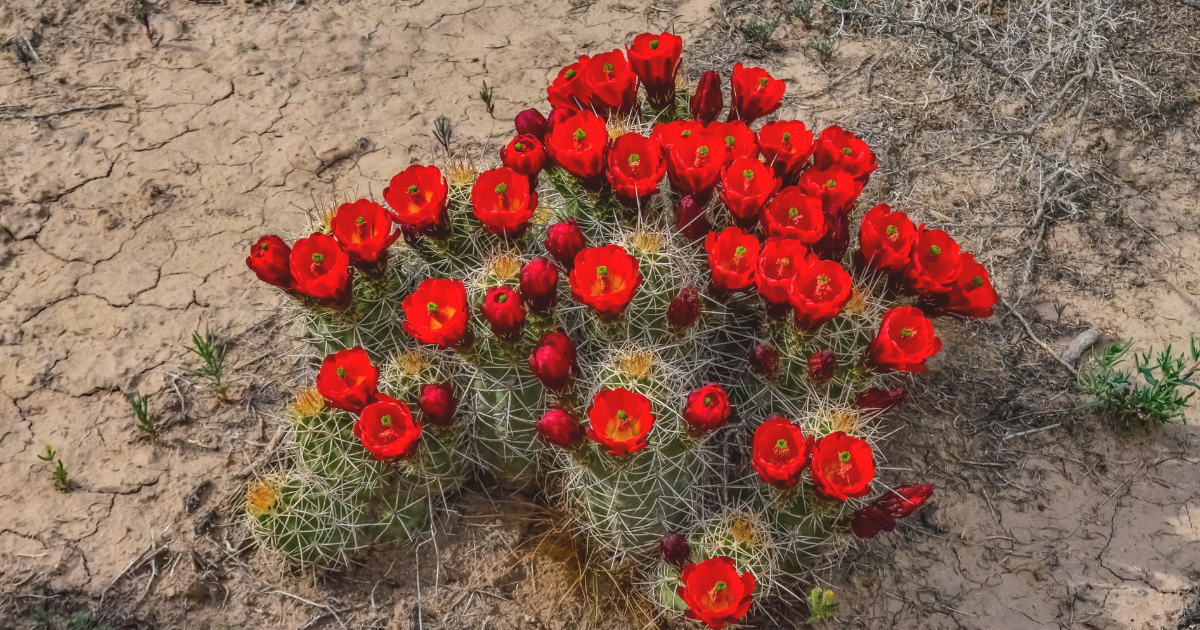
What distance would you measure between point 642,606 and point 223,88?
11.7 ft

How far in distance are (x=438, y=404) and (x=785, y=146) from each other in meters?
1.42

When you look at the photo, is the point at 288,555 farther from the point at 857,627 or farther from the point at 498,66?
the point at 498,66

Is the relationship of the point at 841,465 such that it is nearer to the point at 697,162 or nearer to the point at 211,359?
the point at 697,162

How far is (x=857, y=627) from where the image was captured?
260 centimetres

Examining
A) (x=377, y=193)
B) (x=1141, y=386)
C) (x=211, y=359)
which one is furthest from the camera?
(x=377, y=193)

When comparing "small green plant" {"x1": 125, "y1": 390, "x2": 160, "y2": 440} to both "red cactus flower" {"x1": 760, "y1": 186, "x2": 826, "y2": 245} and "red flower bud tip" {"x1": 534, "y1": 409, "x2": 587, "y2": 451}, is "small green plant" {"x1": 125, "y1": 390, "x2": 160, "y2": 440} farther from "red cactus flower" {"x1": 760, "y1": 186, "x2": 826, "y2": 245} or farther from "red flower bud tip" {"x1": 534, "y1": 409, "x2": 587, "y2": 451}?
"red cactus flower" {"x1": 760, "y1": 186, "x2": 826, "y2": 245}

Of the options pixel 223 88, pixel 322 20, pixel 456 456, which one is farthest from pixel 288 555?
pixel 322 20

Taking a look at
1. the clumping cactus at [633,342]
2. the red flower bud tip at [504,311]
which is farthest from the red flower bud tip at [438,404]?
the red flower bud tip at [504,311]

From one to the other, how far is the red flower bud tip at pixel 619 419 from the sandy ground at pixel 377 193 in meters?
0.78

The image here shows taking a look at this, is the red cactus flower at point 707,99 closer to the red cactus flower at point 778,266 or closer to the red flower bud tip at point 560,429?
the red cactus flower at point 778,266

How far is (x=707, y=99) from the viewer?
9.37ft

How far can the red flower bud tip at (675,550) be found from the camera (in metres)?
2.30

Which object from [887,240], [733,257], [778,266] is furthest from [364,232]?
[887,240]

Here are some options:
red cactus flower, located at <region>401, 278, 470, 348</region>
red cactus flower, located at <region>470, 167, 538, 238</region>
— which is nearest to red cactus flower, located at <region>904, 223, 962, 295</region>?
red cactus flower, located at <region>470, 167, 538, 238</region>
